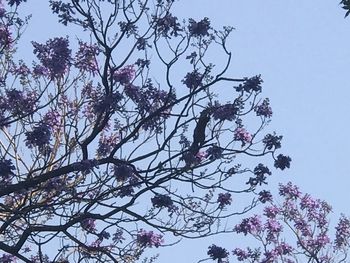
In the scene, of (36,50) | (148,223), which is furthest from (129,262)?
(36,50)

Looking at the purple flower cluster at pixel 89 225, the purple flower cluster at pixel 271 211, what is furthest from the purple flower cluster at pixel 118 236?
the purple flower cluster at pixel 271 211

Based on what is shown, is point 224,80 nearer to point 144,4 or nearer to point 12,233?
point 144,4

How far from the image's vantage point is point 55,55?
468 inches

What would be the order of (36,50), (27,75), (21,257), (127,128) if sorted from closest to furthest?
(21,257) → (127,128) → (36,50) → (27,75)

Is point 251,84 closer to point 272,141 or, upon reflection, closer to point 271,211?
point 272,141

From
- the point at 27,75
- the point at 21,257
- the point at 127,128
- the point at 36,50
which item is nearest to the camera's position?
the point at 21,257

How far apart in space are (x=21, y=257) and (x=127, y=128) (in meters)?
1.97

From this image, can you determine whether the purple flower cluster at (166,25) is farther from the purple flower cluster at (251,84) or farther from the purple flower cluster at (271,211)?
the purple flower cluster at (271,211)

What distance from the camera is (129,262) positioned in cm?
1188

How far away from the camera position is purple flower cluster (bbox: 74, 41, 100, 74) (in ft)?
41.1

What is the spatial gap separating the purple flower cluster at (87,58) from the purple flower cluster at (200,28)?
1.56 meters

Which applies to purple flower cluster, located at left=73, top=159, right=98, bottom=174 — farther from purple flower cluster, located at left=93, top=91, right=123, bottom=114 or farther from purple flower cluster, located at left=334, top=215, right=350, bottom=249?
purple flower cluster, located at left=334, top=215, right=350, bottom=249

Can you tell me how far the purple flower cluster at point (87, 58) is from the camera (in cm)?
1254

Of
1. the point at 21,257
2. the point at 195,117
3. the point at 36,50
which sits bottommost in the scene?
the point at 21,257
